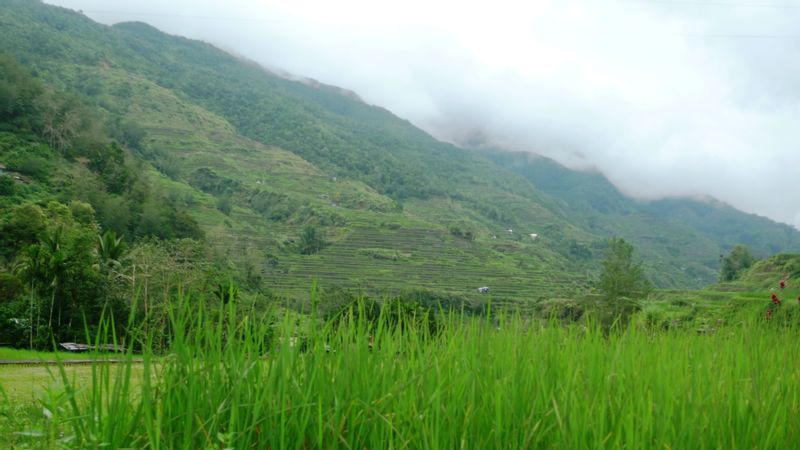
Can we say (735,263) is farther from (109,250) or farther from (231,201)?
(231,201)

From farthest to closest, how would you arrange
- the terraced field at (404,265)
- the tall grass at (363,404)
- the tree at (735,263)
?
the terraced field at (404,265) < the tree at (735,263) < the tall grass at (363,404)

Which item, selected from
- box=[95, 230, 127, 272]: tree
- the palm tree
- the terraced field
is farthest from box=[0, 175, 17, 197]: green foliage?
the palm tree

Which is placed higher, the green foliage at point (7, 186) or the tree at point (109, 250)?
the green foliage at point (7, 186)

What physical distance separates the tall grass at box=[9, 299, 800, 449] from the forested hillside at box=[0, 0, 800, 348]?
217 mm

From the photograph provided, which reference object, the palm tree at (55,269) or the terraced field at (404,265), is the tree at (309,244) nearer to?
the terraced field at (404,265)

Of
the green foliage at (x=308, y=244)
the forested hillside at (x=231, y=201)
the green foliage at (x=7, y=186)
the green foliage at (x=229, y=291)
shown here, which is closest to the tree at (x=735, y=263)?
the forested hillside at (x=231, y=201)

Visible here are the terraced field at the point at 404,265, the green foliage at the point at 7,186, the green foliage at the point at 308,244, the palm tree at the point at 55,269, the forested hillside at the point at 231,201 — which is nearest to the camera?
the palm tree at the point at 55,269

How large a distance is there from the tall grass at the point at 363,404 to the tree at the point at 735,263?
181ft

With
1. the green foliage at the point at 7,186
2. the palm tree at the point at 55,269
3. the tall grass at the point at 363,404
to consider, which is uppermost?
the green foliage at the point at 7,186

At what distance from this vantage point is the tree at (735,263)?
2018 inches

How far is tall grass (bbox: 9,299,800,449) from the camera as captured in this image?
143 cm

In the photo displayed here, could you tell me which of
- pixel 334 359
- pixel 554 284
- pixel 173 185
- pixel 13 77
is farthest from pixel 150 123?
pixel 334 359

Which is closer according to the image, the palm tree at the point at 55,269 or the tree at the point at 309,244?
the palm tree at the point at 55,269

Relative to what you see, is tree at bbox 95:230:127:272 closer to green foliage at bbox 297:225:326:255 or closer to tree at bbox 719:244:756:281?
green foliage at bbox 297:225:326:255
